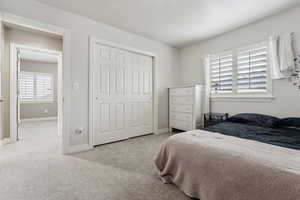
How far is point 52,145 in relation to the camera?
9.21 ft

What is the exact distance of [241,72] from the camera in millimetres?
2949

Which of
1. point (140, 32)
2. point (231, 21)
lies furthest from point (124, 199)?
point (231, 21)

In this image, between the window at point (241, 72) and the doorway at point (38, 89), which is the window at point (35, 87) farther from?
the window at point (241, 72)

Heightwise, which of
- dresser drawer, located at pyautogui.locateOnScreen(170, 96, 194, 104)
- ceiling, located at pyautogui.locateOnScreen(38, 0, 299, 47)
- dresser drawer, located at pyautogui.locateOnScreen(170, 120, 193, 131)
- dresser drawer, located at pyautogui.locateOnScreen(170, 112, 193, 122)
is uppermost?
ceiling, located at pyautogui.locateOnScreen(38, 0, 299, 47)

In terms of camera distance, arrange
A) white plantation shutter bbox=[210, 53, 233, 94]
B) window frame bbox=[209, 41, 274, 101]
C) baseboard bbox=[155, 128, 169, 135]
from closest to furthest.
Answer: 1. window frame bbox=[209, 41, 274, 101]
2. white plantation shutter bbox=[210, 53, 233, 94]
3. baseboard bbox=[155, 128, 169, 135]

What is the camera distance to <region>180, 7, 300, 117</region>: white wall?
2.32 metres

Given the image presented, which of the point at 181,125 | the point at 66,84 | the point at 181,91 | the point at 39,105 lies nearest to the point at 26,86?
the point at 39,105

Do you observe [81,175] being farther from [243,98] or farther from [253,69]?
[253,69]

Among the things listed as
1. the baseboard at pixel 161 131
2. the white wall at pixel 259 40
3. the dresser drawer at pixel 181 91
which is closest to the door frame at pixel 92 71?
the baseboard at pixel 161 131

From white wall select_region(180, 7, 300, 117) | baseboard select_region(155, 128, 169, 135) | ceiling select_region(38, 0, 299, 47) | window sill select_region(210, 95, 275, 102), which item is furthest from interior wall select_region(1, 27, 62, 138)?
window sill select_region(210, 95, 275, 102)

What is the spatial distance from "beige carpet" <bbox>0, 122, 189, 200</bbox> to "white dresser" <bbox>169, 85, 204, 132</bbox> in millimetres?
1235

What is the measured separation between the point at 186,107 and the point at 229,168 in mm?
2447

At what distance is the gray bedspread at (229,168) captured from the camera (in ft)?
2.69

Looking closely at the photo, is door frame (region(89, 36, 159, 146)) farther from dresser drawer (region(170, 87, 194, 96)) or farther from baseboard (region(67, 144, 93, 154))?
dresser drawer (region(170, 87, 194, 96))
